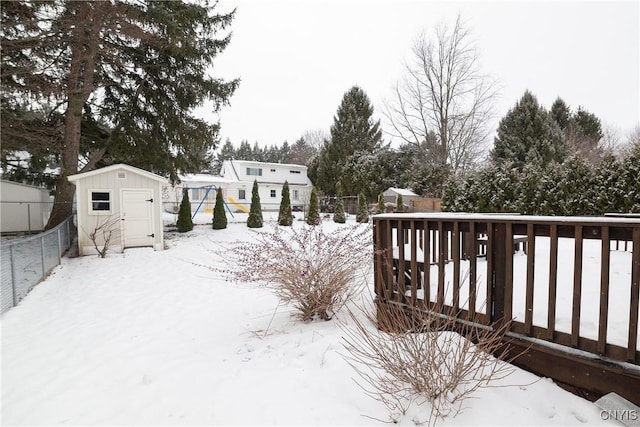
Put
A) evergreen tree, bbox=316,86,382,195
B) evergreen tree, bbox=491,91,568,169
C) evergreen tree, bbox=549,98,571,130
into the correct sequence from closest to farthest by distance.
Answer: evergreen tree, bbox=491,91,568,169 < evergreen tree, bbox=549,98,571,130 < evergreen tree, bbox=316,86,382,195

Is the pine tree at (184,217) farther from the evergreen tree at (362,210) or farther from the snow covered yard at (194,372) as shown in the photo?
the evergreen tree at (362,210)

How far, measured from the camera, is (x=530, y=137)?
20.0 meters

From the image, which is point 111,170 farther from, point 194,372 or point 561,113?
point 561,113

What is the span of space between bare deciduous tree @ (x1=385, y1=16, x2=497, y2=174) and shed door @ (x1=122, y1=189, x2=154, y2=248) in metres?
16.2

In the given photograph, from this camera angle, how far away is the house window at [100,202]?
9.51 metres

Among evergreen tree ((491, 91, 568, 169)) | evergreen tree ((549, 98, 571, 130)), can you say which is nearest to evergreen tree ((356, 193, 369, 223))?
evergreen tree ((491, 91, 568, 169))

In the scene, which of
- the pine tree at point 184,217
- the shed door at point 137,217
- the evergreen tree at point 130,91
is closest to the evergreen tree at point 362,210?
the evergreen tree at point 130,91

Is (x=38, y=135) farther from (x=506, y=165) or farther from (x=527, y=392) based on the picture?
(x=506, y=165)

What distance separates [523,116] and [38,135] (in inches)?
954

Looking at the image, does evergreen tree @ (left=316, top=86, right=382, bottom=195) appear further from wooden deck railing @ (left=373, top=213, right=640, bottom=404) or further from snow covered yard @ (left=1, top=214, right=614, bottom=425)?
wooden deck railing @ (left=373, top=213, right=640, bottom=404)

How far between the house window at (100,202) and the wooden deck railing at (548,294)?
916 cm

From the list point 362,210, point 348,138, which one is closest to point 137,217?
point 362,210

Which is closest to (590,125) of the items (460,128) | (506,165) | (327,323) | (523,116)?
(523,116)

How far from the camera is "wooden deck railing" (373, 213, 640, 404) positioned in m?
2.02
